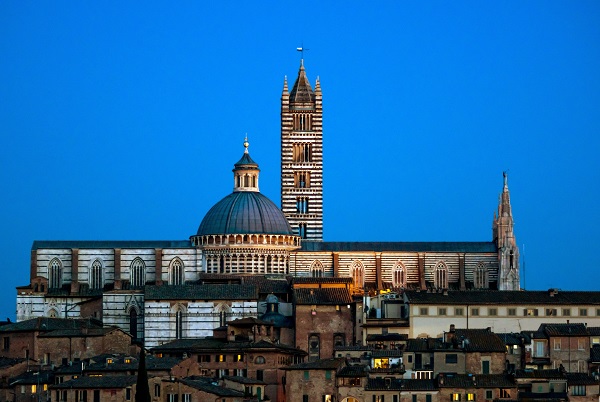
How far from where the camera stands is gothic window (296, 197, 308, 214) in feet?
438

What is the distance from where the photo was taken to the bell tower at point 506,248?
12194cm

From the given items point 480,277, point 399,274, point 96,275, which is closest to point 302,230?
point 399,274

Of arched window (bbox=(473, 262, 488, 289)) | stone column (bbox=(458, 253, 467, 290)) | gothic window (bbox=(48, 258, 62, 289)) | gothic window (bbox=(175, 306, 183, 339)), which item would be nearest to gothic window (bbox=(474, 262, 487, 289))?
arched window (bbox=(473, 262, 488, 289))

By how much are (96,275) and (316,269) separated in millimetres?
13147

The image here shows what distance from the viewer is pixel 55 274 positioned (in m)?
122

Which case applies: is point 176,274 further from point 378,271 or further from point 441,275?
point 441,275

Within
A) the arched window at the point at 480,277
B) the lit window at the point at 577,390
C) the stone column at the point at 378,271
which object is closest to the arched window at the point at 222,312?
the stone column at the point at 378,271

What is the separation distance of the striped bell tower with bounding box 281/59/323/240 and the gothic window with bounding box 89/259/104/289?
15346 mm

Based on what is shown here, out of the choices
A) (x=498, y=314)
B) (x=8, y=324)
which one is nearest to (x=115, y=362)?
(x=8, y=324)

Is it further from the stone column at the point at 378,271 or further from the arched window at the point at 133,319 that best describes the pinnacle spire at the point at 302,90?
the arched window at the point at 133,319

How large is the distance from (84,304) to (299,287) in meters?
13.6

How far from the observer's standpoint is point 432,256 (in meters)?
124

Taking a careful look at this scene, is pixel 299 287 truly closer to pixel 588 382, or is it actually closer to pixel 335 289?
pixel 335 289

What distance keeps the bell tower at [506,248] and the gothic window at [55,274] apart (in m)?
26.2
